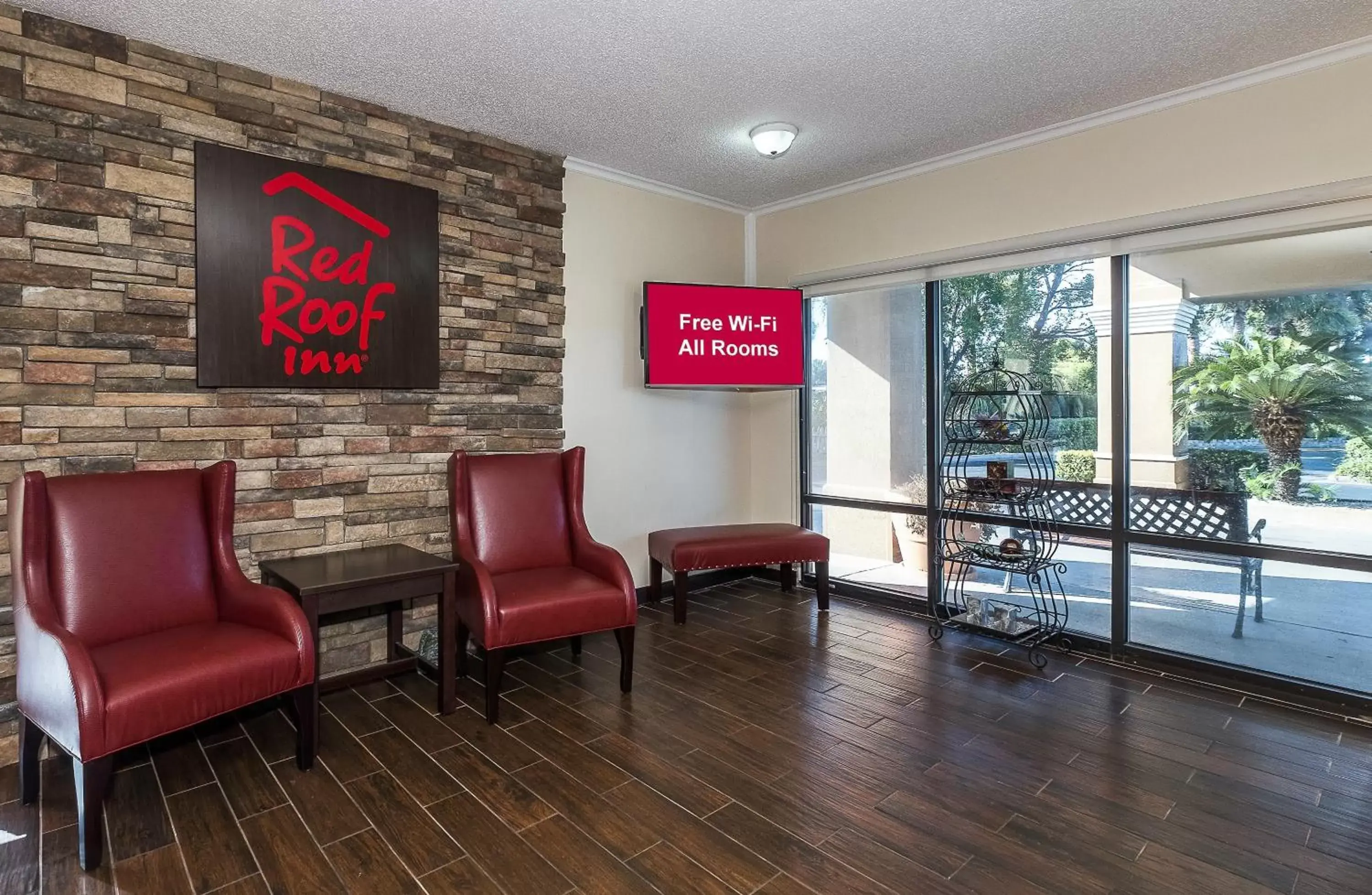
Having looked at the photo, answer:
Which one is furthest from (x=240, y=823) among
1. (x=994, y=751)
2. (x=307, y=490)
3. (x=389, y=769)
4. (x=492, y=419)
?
(x=994, y=751)

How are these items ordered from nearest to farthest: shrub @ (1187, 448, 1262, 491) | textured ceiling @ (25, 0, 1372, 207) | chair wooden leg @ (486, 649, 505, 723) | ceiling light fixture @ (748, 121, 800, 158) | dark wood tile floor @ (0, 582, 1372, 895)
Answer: dark wood tile floor @ (0, 582, 1372, 895)
textured ceiling @ (25, 0, 1372, 207)
chair wooden leg @ (486, 649, 505, 723)
shrub @ (1187, 448, 1262, 491)
ceiling light fixture @ (748, 121, 800, 158)

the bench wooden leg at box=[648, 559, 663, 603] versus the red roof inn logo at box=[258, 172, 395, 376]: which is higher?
the red roof inn logo at box=[258, 172, 395, 376]

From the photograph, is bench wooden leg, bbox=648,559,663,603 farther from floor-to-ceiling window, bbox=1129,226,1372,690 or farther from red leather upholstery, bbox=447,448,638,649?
floor-to-ceiling window, bbox=1129,226,1372,690

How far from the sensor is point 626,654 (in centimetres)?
338

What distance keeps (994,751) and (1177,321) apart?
2.29 metres

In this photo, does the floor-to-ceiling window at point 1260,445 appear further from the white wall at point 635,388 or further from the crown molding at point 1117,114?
the white wall at point 635,388

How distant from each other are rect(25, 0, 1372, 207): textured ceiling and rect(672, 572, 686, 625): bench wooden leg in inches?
97.1

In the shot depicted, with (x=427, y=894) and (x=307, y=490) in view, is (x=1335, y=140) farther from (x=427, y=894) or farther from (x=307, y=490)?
(x=307, y=490)

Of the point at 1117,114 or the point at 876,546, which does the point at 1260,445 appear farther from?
the point at 876,546

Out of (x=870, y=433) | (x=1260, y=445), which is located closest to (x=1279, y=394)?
(x=1260, y=445)

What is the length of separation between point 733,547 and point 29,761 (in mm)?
3228

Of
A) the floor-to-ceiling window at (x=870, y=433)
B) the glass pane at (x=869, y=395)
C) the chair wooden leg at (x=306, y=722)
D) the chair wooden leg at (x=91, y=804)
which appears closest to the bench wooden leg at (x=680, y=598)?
the floor-to-ceiling window at (x=870, y=433)

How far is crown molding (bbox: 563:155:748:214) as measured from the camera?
4.46 m

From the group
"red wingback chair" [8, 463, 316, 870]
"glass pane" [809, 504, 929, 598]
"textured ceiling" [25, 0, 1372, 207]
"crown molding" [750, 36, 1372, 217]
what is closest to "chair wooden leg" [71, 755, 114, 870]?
"red wingback chair" [8, 463, 316, 870]
